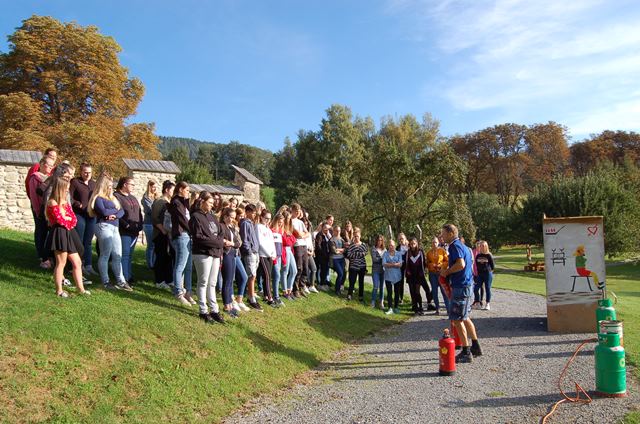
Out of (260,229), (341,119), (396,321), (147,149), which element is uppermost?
(341,119)

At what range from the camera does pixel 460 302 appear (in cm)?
814

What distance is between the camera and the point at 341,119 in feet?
189

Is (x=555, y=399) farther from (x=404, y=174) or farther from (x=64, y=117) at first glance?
(x=64, y=117)

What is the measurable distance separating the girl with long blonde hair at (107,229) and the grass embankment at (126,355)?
308 mm

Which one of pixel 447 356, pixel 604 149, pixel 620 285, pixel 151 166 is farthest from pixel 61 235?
pixel 604 149

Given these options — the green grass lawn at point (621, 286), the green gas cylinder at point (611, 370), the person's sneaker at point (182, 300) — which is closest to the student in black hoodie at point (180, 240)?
the person's sneaker at point (182, 300)

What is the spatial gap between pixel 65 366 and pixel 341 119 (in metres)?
54.0

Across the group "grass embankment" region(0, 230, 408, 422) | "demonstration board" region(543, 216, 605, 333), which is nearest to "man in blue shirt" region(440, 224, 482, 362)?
"grass embankment" region(0, 230, 408, 422)

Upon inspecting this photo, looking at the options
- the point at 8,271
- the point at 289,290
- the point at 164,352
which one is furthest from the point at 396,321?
the point at 8,271

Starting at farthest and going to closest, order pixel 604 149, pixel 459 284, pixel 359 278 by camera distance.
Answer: pixel 604 149 < pixel 359 278 < pixel 459 284

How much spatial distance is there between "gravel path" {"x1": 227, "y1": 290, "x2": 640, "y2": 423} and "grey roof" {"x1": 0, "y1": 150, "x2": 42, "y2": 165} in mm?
11990

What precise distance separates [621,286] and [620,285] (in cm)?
56

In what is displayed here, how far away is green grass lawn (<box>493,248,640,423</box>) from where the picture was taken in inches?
339

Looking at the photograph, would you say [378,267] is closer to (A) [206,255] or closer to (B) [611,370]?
(A) [206,255]
